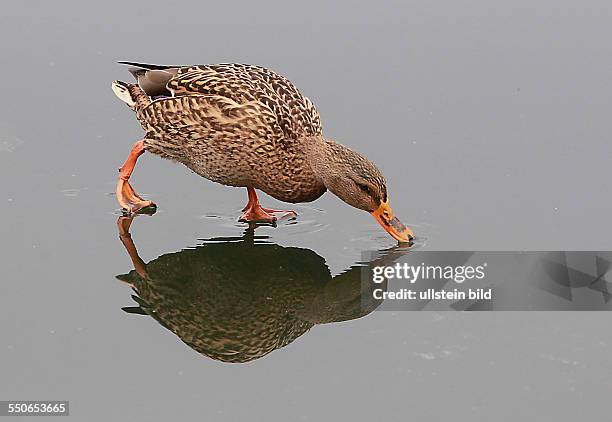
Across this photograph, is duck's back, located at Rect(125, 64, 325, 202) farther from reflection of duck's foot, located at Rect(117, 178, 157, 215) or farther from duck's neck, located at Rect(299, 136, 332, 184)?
reflection of duck's foot, located at Rect(117, 178, 157, 215)

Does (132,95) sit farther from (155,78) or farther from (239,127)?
(239,127)

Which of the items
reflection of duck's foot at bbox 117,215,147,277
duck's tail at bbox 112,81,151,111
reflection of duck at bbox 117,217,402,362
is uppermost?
duck's tail at bbox 112,81,151,111

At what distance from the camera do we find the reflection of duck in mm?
5266

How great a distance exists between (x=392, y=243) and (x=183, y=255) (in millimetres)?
1352

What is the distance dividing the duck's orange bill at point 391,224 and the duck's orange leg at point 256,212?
2.67ft

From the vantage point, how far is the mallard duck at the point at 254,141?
6.55 m

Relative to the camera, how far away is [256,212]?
7.08m

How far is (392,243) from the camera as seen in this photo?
6.56m

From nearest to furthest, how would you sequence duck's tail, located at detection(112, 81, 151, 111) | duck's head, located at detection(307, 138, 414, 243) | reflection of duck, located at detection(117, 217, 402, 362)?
reflection of duck, located at detection(117, 217, 402, 362) < duck's head, located at detection(307, 138, 414, 243) < duck's tail, located at detection(112, 81, 151, 111)

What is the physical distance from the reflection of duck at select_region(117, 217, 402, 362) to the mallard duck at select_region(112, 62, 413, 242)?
542 mm

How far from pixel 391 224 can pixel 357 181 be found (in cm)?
37
